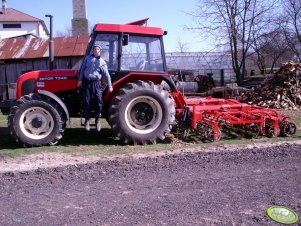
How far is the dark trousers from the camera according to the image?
7.29 metres

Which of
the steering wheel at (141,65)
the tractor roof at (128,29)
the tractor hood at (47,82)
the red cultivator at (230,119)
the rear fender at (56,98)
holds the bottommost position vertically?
the red cultivator at (230,119)

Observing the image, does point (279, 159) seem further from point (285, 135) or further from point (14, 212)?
point (14, 212)

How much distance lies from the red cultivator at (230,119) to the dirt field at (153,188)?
1.08m

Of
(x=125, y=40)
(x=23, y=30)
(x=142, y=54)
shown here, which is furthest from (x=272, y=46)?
(x=23, y=30)

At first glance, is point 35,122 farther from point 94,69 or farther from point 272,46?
point 272,46

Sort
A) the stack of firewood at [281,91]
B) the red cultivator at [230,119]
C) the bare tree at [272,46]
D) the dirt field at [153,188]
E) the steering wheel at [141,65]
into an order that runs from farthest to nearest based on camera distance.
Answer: the bare tree at [272,46] → the stack of firewood at [281,91] → the red cultivator at [230,119] → the steering wheel at [141,65] → the dirt field at [153,188]

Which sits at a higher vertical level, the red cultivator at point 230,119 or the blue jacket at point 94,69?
the blue jacket at point 94,69

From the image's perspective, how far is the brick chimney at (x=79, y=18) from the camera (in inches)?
866

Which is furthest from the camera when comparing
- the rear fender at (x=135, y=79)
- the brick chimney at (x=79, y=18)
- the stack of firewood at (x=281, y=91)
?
the brick chimney at (x=79, y=18)

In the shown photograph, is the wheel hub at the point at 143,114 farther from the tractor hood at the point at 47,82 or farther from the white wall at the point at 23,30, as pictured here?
the white wall at the point at 23,30

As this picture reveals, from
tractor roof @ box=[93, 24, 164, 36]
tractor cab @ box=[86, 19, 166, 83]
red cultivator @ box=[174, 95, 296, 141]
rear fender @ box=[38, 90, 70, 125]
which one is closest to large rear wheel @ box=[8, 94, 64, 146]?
rear fender @ box=[38, 90, 70, 125]

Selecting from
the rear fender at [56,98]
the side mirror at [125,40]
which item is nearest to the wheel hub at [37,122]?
the rear fender at [56,98]

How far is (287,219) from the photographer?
387 centimetres

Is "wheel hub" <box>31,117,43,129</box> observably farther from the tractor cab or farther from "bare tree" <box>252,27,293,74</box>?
"bare tree" <box>252,27,293,74</box>
